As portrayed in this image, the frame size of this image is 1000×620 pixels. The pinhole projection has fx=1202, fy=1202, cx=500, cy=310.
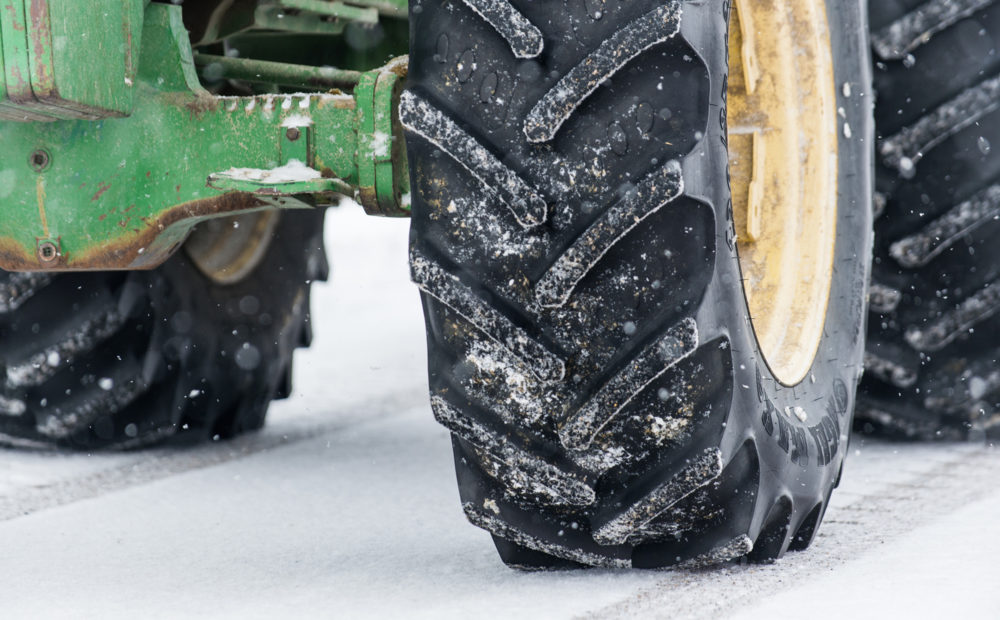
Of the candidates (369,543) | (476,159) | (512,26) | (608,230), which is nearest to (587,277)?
(608,230)

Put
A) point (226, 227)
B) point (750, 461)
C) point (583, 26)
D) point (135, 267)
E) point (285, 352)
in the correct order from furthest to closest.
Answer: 1. point (285, 352)
2. point (226, 227)
3. point (135, 267)
4. point (750, 461)
5. point (583, 26)

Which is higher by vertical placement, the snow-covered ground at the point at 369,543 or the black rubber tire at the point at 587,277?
the black rubber tire at the point at 587,277

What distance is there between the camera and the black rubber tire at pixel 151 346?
2303 millimetres

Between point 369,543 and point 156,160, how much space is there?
0.65m

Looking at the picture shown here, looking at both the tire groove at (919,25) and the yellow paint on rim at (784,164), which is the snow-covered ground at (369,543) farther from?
the tire groove at (919,25)

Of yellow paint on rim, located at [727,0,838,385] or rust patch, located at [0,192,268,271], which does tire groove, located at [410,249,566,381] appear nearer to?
rust patch, located at [0,192,268,271]

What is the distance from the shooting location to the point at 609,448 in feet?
4.81

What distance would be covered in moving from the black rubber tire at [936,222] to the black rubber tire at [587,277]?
103 centimetres

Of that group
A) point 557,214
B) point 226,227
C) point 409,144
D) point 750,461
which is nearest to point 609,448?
point 750,461

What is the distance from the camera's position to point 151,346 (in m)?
2.40

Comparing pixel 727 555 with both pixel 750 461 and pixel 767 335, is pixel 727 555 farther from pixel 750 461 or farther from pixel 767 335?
pixel 767 335

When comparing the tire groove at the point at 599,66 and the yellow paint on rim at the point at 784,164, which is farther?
the yellow paint on rim at the point at 784,164

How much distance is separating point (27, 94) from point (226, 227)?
874 mm

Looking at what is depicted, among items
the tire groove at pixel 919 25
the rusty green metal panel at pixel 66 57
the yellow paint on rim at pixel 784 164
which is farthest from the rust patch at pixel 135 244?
the tire groove at pixel 919 25
